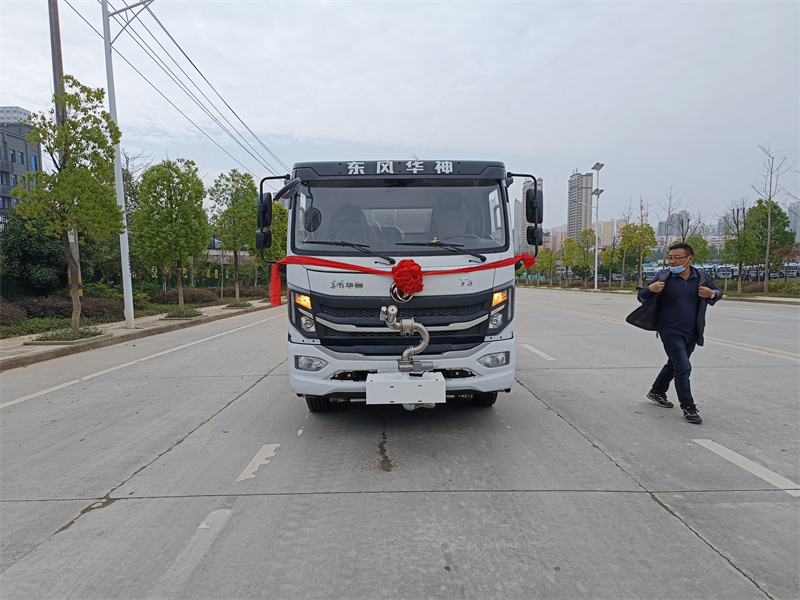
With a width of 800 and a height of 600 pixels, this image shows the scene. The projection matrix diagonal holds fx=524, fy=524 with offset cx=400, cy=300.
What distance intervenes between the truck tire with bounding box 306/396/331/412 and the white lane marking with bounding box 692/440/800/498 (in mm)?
3642

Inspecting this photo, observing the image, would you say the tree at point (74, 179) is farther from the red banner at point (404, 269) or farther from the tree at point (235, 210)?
the tree at point (235, 210)

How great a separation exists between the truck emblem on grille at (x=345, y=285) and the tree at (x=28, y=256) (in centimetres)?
1654

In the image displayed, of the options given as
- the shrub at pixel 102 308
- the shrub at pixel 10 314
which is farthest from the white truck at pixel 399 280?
the shrub at pixel 102 308

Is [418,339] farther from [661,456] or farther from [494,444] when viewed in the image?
[661,456]

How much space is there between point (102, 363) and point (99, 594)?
8422 mm

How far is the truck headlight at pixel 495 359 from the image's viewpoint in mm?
4867

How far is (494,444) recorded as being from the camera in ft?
15.7

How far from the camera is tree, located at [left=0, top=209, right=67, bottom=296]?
56.5ft

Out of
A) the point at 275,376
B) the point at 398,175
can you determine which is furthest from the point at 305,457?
the point at 275,376

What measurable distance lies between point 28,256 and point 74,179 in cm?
757

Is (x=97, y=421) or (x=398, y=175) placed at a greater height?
(x=398, y=175)

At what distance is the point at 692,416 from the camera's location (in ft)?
17.5

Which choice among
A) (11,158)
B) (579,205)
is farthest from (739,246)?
(11,158)

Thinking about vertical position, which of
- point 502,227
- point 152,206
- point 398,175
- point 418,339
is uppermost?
point 152,206
